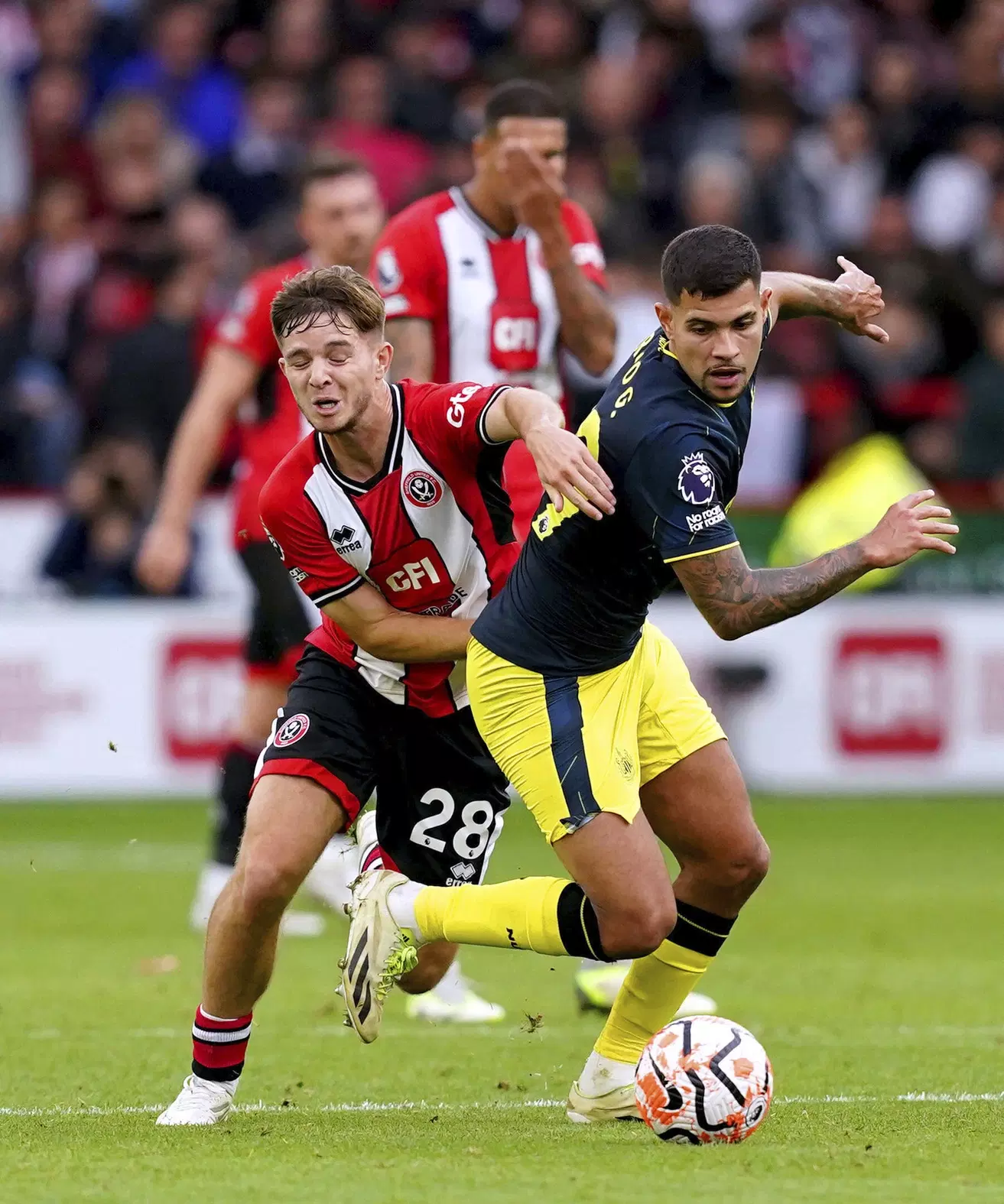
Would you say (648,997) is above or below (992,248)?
below

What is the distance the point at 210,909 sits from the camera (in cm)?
830

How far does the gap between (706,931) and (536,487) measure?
212 centimetres

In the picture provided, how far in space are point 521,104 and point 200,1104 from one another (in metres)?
3.54

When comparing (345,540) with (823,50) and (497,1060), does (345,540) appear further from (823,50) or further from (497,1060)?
(823,50)

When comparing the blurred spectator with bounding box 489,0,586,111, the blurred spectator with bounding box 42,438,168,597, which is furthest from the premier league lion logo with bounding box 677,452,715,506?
the blurred spectator with bounding box 489,0,586,111

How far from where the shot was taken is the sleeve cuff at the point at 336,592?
226 inches

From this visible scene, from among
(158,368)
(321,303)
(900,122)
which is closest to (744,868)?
(321,303)

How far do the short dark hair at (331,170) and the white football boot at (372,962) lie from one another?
3625 millimetres

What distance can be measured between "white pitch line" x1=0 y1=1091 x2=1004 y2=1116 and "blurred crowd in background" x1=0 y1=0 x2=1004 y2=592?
7.52 meters

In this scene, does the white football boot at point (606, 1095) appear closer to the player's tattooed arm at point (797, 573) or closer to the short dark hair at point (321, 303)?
the player's tattooed arm at point (797, 573)

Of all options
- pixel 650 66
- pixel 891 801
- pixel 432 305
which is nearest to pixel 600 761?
pixel 432 305

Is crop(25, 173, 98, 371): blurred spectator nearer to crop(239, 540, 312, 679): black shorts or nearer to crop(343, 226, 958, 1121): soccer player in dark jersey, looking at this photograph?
crop(239, 540, 312, 679): black shorts

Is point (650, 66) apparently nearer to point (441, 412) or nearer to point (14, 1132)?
point (441, 412)

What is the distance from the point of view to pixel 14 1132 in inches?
214
